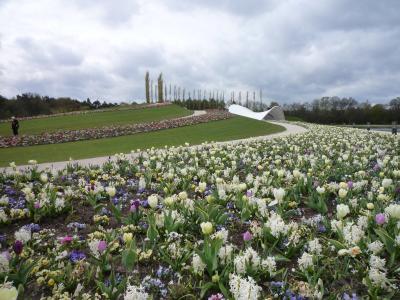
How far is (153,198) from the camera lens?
14.5ft

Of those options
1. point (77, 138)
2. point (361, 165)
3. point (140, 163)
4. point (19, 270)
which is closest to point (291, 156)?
point (361, 165)

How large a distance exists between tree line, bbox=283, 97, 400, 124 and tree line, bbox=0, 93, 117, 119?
48394 mm

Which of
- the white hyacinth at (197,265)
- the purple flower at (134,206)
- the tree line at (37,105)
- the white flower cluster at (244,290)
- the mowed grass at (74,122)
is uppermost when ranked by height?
the tree line at (37,105)

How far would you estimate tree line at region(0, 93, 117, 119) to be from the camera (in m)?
62.1

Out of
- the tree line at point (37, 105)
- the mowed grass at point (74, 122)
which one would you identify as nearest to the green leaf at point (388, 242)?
the mowed grass at point (74, 122)

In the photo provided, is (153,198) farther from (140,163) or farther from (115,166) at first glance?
(140,163)

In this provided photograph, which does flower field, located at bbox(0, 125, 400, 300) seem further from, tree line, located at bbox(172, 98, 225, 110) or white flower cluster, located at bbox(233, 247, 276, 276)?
tree line, located at bbox(172, 98, 225, 110)

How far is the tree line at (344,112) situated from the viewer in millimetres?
76375

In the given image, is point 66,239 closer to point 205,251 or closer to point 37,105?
point 205,251

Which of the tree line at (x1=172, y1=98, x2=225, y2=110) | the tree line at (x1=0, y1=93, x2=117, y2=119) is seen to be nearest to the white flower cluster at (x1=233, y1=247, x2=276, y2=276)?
the tree line at (x1=0, y1=93, x2=117, y2=119)

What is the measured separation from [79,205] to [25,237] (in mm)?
2332

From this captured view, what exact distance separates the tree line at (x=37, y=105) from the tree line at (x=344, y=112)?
48.4 meters

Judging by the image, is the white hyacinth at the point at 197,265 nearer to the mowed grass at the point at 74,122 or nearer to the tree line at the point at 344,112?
the mowed grass at the point at 74,122

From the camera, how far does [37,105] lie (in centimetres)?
6800
